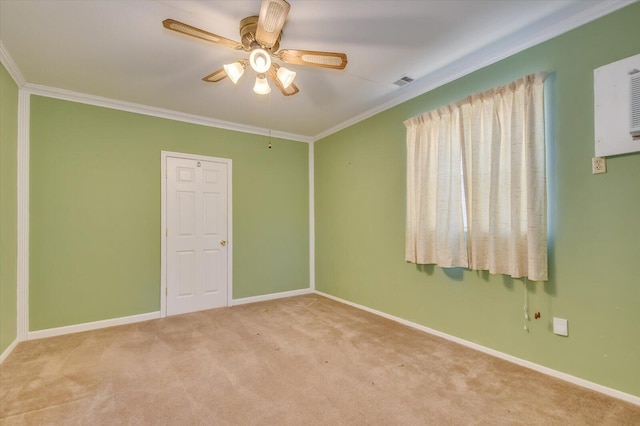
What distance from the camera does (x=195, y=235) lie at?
13.4ft

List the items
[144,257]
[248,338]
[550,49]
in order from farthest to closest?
1. [144,257]
2. [248,338]
3. [550,49]

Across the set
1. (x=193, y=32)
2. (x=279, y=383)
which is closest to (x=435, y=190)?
(x=279, y=383)

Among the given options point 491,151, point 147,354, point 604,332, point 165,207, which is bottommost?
point 147,354

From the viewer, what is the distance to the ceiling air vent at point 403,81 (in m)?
3.08

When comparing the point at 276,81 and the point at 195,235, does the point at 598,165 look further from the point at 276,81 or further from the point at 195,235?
the point at 195,235

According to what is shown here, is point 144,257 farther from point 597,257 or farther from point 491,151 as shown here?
point 597,257

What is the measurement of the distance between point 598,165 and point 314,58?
6.94 feet

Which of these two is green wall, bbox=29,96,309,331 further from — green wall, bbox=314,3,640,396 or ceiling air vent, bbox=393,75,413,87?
green wall, bbox=314,3,640,396

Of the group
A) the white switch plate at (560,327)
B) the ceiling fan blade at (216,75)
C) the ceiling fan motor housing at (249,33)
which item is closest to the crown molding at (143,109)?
the ceiling fan blade at (216,75)

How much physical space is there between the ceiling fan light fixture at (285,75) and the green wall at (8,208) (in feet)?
8.18

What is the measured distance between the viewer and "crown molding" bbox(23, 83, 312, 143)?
3.23 metres

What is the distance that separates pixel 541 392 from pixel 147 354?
321 cm

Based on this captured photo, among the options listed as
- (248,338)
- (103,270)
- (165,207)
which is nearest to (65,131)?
(165,207)

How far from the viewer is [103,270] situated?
3.51 metres
